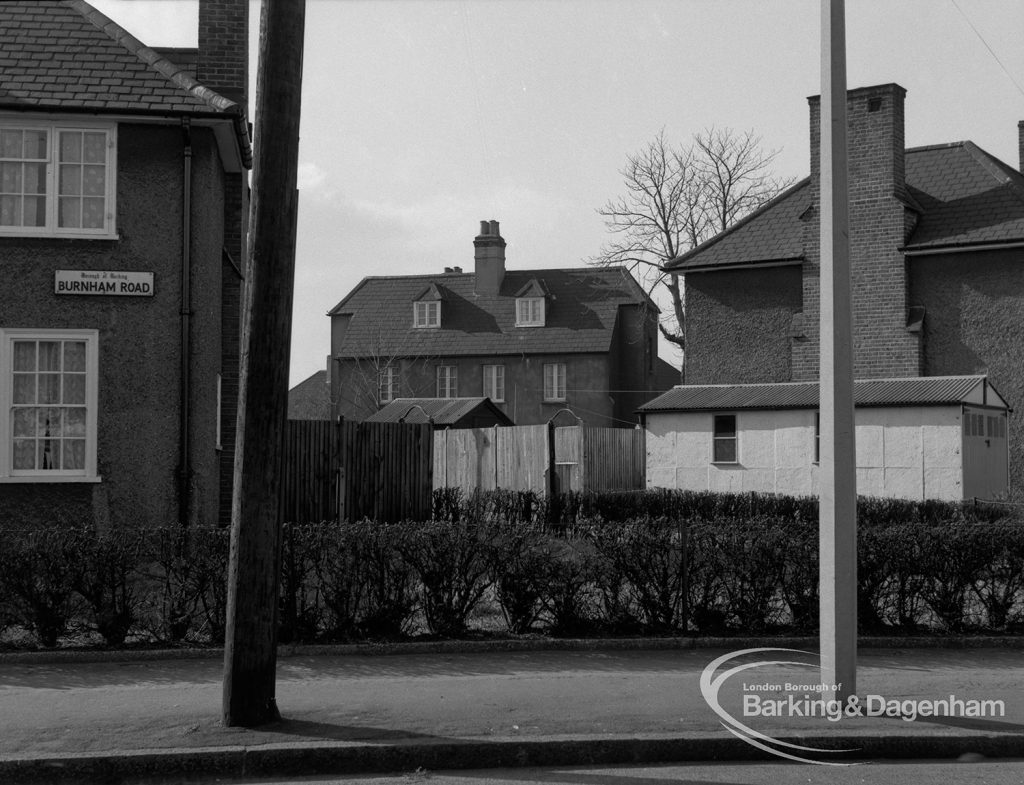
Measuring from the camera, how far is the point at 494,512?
22641mm

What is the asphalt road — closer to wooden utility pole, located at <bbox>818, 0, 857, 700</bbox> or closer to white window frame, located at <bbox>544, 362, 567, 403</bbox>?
wooden utility pole, located at <bbox>818, 0, 857, 700</bbox>

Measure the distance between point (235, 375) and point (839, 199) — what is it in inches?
510

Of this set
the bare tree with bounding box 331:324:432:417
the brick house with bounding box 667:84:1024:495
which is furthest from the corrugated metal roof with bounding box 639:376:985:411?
the bare tree with bounding box 331:324:432:417

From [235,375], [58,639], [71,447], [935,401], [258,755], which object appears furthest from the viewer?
[935,401]

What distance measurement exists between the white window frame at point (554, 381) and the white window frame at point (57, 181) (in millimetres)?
37206

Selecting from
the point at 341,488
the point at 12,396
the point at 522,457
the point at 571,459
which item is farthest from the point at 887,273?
the point at 12,396

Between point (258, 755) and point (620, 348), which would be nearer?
point (258, 755)

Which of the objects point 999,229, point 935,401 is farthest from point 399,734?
point 999,229

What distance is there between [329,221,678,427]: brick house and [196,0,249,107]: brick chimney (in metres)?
34.1

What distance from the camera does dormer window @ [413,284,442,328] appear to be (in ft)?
184

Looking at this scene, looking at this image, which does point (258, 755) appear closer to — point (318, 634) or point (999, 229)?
point (318, 634)

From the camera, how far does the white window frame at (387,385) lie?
5453 cm

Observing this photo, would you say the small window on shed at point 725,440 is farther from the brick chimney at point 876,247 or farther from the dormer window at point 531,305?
the dormer window at point 531,305

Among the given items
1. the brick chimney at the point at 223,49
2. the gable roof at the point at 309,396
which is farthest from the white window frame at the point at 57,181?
the gable roof at the point at 309,396
